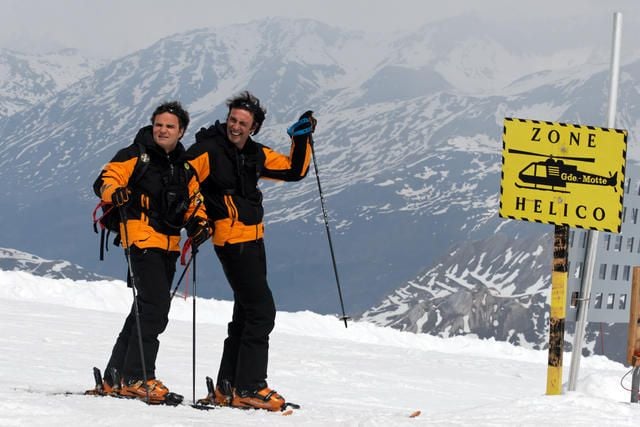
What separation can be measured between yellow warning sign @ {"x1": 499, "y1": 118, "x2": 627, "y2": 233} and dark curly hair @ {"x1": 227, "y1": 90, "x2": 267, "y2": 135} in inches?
86.9

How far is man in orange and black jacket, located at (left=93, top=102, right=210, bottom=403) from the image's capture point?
5.87 meters

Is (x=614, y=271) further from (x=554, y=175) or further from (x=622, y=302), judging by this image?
(x=554, y=175)

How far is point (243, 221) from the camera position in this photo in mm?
6004

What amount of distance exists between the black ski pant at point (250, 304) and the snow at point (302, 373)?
329 millimetres

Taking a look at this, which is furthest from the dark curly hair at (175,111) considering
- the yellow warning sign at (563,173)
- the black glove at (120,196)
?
the yellow warning sign at (563,173)

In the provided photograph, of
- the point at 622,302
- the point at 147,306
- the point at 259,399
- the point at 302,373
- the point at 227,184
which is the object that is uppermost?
the point at 227,184

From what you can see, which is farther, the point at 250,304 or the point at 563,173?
the point at 563,173

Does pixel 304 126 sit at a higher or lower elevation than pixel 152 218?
higher

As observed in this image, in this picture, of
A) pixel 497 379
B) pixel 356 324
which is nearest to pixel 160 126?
pixel 497 379

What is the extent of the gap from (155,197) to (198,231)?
357 mm

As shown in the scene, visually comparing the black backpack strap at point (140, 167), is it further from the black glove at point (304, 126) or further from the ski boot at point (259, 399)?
the ski boot at point (259, 399)

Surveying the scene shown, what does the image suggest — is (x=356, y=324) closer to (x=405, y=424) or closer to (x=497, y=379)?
(x=497, y=379)

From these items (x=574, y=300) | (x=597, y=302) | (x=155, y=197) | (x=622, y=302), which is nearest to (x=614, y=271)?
(x=622, y=302)

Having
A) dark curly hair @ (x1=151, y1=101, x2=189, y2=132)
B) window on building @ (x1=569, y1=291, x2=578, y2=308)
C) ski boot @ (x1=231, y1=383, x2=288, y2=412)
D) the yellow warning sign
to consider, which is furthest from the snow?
dark curly hair @ (x1=151, y1=101, x2=189, y2=132)
